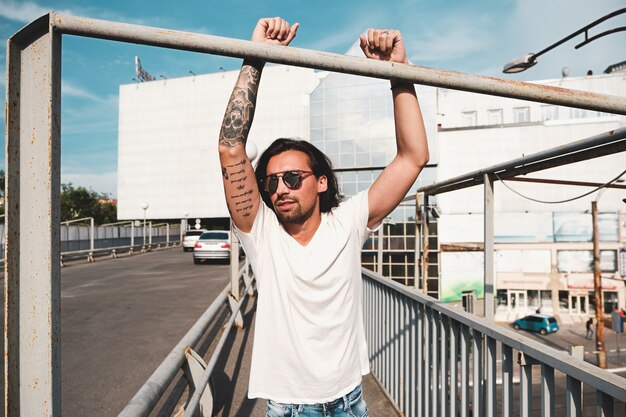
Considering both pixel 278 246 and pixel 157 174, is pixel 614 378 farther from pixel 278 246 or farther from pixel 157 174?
pixel 157 174

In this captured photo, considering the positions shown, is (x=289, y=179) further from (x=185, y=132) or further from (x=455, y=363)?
(x=185, y=132)

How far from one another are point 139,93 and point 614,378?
212ft

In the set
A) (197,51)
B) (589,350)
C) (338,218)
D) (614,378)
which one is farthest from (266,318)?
(589,350)

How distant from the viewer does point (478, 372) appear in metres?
2.45

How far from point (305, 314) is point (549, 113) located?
153ft

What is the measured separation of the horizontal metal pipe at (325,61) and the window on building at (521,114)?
4637 cm

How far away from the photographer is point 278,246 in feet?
6.17

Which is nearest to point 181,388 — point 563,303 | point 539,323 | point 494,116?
point 539,323

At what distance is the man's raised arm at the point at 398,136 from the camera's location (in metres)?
1.67

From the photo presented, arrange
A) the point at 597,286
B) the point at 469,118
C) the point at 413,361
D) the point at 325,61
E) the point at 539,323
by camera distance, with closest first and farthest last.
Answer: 1. the point at 325,61
2. the point at 413,361
3. the point at 597,286
4. the point at 539,323
5. the point at 469,118

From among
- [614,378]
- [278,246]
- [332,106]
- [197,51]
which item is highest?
[332,106]

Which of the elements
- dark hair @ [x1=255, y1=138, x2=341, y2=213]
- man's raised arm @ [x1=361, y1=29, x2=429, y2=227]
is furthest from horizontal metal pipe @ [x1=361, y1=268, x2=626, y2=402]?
dark hair @ [x1=255, y1=138, x2=341, y2=213]

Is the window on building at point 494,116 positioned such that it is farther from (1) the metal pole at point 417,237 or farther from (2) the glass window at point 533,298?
(1) the metal pole at point 417,237

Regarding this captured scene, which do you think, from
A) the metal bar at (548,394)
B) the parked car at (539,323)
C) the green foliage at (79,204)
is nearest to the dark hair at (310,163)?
the metal bar at (548,394)
